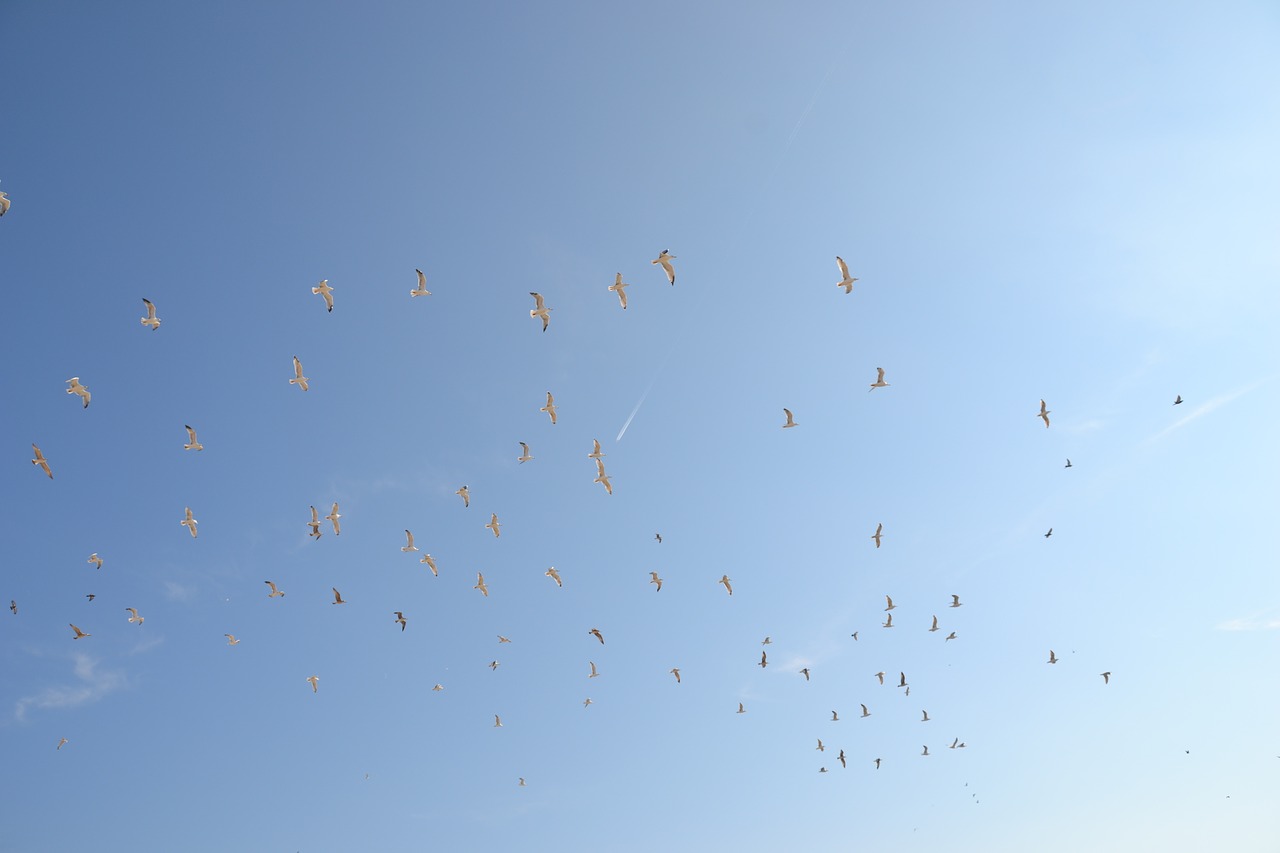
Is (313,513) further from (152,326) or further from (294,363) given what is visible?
(152,326)

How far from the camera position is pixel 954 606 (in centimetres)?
8712

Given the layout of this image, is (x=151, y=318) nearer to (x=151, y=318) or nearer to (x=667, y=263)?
(x=151, y=318)

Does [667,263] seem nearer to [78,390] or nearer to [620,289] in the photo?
[620,289]

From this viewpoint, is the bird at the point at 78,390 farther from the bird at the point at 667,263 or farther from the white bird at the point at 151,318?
the bird at the point at 667,263

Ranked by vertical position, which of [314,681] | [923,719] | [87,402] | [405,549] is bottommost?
[923,719]

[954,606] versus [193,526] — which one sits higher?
[193,526]

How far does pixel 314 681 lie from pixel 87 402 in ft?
101

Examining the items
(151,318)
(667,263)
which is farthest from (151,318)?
(667,263)

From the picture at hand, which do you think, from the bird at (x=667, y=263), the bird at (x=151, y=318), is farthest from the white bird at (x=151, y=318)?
the bird at (x=667, y=263)

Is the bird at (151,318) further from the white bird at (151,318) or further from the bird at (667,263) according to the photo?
the bird at (667,263)

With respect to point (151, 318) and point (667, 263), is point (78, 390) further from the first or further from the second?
point (667, 263)

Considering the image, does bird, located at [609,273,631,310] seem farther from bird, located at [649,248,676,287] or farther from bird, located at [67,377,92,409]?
bird, located at [67,377,92,409]

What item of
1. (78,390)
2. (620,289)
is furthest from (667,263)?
(78,390)

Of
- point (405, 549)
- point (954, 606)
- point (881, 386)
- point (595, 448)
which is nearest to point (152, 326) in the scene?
point (405, 549)
